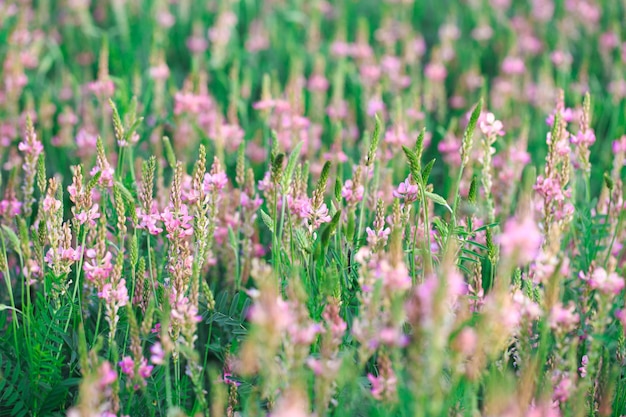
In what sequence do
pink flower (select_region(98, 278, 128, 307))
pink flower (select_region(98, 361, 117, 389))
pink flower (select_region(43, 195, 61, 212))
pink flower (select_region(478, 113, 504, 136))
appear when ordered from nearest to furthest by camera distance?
1. pink flower (select_region(98, 361, 117, 389))
2. pink flower (select_region(98, 278, 128, 307))
3. pink flower (select_region(43, 195, 61, 212))
4. pink flower (select_region(478, 113, 504, 136))

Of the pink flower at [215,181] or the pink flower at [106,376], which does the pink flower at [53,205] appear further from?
the pink flower at [106,376]

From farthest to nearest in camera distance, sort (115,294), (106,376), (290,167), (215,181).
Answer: (215,181) < (290,167) < (115,294) < (106,376)

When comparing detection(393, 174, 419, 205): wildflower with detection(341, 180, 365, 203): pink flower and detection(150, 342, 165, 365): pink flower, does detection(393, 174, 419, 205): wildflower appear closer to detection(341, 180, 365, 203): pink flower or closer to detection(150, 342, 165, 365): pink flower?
detection(341, 180, 365, 203): pink flower

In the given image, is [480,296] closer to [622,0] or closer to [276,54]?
[276,54]

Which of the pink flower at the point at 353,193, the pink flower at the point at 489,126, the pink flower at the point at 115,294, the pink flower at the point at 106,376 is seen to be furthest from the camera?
the pink flower at the point at 489,126

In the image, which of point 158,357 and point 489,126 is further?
point 489,126

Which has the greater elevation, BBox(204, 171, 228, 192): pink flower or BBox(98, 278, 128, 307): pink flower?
BBox(204, 171, 228, 192): pink flower

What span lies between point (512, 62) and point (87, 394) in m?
3.43

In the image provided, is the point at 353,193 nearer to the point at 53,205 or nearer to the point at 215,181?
the point at 215,181

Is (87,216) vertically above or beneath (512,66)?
beneath

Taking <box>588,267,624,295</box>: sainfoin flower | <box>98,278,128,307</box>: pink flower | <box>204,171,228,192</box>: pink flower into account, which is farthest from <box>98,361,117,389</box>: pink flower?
<box>588,267,624,295</box>: sainfoin flower

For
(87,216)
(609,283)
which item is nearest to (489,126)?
(609,283)

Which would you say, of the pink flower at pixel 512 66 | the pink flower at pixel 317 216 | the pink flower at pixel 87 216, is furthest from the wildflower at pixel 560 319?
the pink flower at pixel 512 66

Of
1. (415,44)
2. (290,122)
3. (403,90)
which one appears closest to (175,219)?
(290,122)
